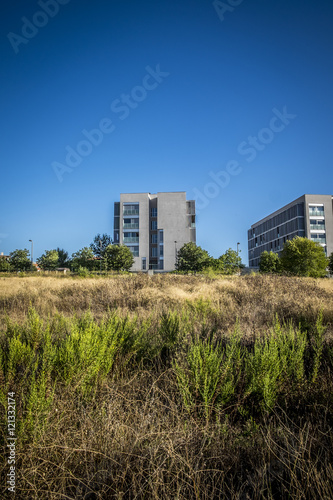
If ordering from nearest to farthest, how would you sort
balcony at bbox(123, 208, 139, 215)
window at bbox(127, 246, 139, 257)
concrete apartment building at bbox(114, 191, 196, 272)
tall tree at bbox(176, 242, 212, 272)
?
1. tall tree at bbox(176, 242, 212, 272)
2. window at bbox(127, 246, 139, 257)
3. concrete apartment building at bbox(114, 191, 196, 272)
4. balcony at bbox(123, 208, 139, 215)

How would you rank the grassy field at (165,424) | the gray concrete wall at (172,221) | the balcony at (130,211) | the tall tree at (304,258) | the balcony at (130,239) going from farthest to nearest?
the balcony at (130,211), the balcony at (130,239), the gray concrete wall at (172,221), the tall tree at (304,258), the grassy field at (165,424)

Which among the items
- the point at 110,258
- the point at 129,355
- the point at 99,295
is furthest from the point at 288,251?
the point at 129,355

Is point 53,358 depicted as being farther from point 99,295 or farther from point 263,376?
point 99,295

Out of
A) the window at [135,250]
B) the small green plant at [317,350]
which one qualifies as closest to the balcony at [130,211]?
the window at [135,250]

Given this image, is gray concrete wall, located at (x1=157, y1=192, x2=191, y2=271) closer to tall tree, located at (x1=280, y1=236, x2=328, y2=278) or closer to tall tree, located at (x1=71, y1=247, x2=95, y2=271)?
tall tree, located at (x1=71, y1=247, x2=95, y2=271)

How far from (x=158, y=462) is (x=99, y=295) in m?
9.66

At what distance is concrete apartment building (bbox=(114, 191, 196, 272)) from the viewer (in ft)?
193

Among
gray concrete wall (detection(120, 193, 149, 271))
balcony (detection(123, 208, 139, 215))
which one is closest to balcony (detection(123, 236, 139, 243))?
gray concrete wall (detection(120, 193, 149, 271))

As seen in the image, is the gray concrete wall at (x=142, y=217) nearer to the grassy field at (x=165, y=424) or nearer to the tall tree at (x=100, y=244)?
the tall tree at (x=100, y=244)

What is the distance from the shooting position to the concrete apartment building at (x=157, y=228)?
58.7 metres

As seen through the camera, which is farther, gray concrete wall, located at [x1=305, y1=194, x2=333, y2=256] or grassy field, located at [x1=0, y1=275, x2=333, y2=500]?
gray concrete wall, located at [x1=305, y1=194, x2=333, y2=256]

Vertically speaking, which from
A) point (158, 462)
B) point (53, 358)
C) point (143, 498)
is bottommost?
point (143, 498)

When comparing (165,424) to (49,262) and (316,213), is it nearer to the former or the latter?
(49,262)

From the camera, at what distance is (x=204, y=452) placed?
2.20 meters
